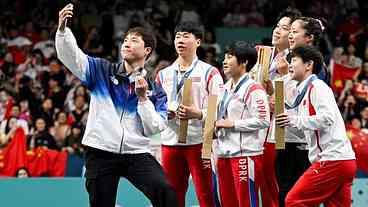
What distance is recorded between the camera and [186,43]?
349 inches

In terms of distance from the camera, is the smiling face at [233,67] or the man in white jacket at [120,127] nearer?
the man in white jacket at [120,127]

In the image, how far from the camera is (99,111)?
7.75 meters

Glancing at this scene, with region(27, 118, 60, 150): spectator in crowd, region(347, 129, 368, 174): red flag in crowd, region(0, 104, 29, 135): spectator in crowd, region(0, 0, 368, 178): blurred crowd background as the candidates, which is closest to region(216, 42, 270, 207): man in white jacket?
region(347, 129, 368, 174): red flag in crowd

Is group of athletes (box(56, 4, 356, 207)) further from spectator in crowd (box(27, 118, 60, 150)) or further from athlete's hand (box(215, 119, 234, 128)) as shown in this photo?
spectator in crowd (box(27, 118, 60, 150))

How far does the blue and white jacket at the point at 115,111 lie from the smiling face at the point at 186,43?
42.2 inches

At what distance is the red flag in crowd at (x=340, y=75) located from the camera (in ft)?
50.3

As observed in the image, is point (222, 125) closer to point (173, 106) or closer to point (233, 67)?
point (233, 67)

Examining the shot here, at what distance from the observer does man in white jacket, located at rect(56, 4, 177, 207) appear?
25.0 ft

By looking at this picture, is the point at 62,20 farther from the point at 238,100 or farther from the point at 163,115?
the point at 238,100

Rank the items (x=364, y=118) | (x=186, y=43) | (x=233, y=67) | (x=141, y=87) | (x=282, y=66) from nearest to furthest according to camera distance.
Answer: (x=141, y=87) < (x=233, y=67) < (x=282, y=66) < (x=186, y=43) < (x=364, y=118)

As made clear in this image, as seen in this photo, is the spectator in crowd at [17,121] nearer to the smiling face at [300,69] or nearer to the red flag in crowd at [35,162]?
the red flag in crowd at [35,162]

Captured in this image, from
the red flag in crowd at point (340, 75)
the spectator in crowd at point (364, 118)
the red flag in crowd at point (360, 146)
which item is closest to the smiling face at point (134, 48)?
the red flag in crowd at point (360, 146)

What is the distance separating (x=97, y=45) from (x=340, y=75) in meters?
4.23

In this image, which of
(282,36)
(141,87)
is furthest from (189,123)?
(141,87)
